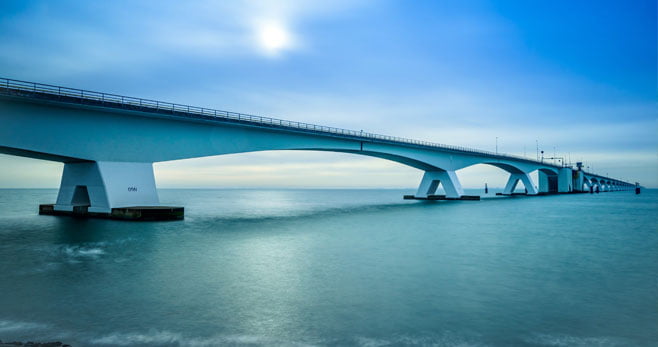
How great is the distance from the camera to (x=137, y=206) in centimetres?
3250

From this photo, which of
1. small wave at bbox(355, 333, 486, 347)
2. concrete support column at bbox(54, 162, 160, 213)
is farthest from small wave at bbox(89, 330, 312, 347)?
concrete support column at bbox(54, 162, 160, 213)

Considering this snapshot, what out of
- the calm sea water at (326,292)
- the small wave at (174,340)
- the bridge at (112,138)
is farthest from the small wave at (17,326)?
the bridge at (112,138)

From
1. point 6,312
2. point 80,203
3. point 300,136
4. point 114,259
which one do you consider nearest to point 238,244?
point 114,259

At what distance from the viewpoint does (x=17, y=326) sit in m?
7.89

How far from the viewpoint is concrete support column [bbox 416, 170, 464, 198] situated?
234ft

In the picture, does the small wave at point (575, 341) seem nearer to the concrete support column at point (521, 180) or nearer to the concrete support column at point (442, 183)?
the concrete support column at point (442, 183)

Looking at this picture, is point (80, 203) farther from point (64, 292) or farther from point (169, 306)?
point (169, 306)

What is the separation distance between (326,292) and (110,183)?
86.2 ft

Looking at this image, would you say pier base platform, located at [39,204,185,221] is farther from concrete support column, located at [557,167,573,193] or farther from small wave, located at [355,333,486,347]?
concrete support column, located at [557,167,573,193]

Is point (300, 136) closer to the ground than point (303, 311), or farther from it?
farther from it

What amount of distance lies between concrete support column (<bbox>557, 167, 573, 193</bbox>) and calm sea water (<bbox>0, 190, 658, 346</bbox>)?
117254 mm

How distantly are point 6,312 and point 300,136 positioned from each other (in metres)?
38.2

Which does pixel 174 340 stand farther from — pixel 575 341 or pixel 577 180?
pixel 577 180

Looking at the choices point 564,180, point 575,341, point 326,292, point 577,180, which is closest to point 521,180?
point 564,180
